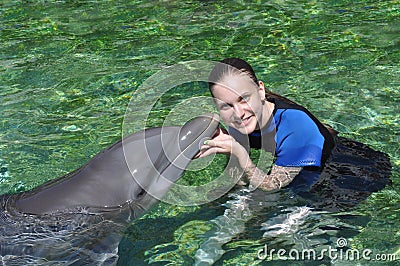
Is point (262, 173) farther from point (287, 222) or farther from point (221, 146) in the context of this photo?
point (221, 146)

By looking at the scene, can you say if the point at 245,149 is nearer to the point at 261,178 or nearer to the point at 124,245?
the point at 261,178

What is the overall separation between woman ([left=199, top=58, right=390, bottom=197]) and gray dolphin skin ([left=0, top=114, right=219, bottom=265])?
0.88 feet

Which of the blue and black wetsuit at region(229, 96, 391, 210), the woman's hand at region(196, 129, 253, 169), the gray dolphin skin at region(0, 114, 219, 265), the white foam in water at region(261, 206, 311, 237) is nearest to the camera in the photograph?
the gray dolphin skin at region(0, 114, 219, 265)

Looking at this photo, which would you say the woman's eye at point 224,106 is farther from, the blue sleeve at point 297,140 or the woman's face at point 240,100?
the blue sleeve at point 297,140

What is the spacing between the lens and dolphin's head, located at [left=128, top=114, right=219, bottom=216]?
16.0ft

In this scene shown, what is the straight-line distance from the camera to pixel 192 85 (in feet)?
24.2

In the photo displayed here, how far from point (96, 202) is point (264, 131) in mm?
1387

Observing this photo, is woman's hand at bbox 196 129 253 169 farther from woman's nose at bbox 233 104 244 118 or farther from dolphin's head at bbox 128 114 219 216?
woman's nose at bbox 233 104 244 118

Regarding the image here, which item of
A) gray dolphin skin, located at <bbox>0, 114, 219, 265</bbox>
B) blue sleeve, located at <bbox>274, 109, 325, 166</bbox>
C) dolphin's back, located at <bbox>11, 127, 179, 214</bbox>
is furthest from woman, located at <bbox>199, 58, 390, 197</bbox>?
dolphin's back, located at <bbox>11, 127, 179, 214</bbox>

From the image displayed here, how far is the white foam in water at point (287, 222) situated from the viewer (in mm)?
5148

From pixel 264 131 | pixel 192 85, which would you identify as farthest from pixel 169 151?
pixel 192 85

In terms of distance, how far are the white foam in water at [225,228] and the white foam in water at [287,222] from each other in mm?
183

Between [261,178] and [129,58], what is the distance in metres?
3.27

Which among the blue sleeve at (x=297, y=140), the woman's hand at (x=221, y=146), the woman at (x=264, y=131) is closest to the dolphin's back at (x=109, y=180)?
the woman's hand at (x=221, y=146)
